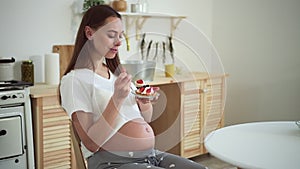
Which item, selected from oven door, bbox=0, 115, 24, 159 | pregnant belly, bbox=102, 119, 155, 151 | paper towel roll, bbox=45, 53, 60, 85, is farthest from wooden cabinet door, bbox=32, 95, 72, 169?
pregnant belly, bbox=102, 119, 155, 151

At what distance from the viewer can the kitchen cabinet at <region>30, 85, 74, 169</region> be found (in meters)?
2.35

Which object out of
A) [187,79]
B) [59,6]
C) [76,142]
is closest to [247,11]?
[187,79]

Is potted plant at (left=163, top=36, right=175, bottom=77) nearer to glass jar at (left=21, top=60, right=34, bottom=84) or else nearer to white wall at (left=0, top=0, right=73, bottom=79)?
white wall at (left=0, top=0, right=73, bottom=79)

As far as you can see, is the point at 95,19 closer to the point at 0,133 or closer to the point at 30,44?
the point at 0,133

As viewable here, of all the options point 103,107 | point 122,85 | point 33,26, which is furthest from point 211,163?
point 122,85

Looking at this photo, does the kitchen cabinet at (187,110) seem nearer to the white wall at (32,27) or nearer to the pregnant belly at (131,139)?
the white wall at (32,27)

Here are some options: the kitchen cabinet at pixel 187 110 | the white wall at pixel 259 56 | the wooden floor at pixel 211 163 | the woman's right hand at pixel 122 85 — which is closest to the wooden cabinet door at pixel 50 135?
the kitchen cabinet at pixel 187 110

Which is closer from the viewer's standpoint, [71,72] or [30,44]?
[71,72]

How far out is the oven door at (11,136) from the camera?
2.19 meters

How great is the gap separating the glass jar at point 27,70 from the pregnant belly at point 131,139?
137 centimetres

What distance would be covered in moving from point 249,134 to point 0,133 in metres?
1.39

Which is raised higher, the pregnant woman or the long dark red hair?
the long dark red hair

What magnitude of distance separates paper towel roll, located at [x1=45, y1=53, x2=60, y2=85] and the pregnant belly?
51.2 inches

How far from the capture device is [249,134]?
174cm
